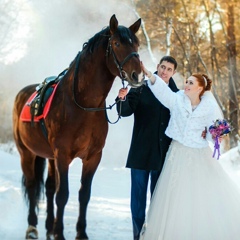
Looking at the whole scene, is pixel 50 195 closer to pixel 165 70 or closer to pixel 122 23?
pixel 165 70

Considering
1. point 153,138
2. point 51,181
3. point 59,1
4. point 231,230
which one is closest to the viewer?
point 231,230

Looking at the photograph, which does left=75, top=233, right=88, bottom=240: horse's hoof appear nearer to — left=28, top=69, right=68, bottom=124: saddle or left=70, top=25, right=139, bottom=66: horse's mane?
left=28, top=69, right=68, bottom=124: saddle

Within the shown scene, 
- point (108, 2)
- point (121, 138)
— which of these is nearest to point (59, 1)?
point (108, 2)

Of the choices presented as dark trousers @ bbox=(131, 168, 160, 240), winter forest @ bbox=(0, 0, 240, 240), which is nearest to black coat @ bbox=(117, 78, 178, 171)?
dark trousers @ bbox=(131, 168, 160, 240)

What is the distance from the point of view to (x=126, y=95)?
15.5 ft

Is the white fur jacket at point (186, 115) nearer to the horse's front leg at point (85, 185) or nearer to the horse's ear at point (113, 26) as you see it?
the horse's ear at point (113, 26)

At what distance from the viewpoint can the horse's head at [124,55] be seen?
413 cm

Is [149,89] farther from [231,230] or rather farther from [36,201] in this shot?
[36,201]

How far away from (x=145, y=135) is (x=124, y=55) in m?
0.89

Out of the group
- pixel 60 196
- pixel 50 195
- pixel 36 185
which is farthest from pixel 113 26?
pixel 36 185

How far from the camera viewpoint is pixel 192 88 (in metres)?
4.46

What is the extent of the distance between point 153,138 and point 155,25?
1581 cm

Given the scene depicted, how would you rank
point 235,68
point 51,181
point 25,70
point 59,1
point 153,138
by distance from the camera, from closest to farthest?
point 153,138, point 51,181, point 235,68, point 59,1, point 25,70

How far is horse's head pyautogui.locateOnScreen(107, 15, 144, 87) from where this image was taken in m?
4.13
